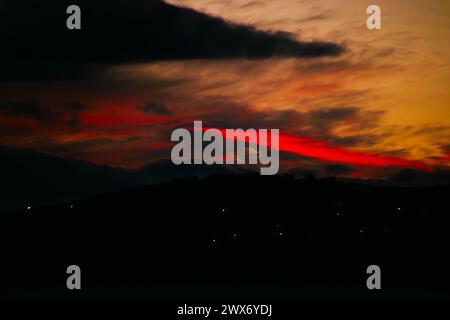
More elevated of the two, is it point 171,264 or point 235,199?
point 235,199

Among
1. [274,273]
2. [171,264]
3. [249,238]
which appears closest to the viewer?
[274,273]

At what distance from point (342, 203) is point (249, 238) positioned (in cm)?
793

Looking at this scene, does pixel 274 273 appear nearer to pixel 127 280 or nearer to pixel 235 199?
pixel 127 280

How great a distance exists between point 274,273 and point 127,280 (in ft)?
31.5

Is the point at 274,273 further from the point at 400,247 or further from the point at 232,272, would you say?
the point at 400,247

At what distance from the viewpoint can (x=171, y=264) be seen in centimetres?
4900
